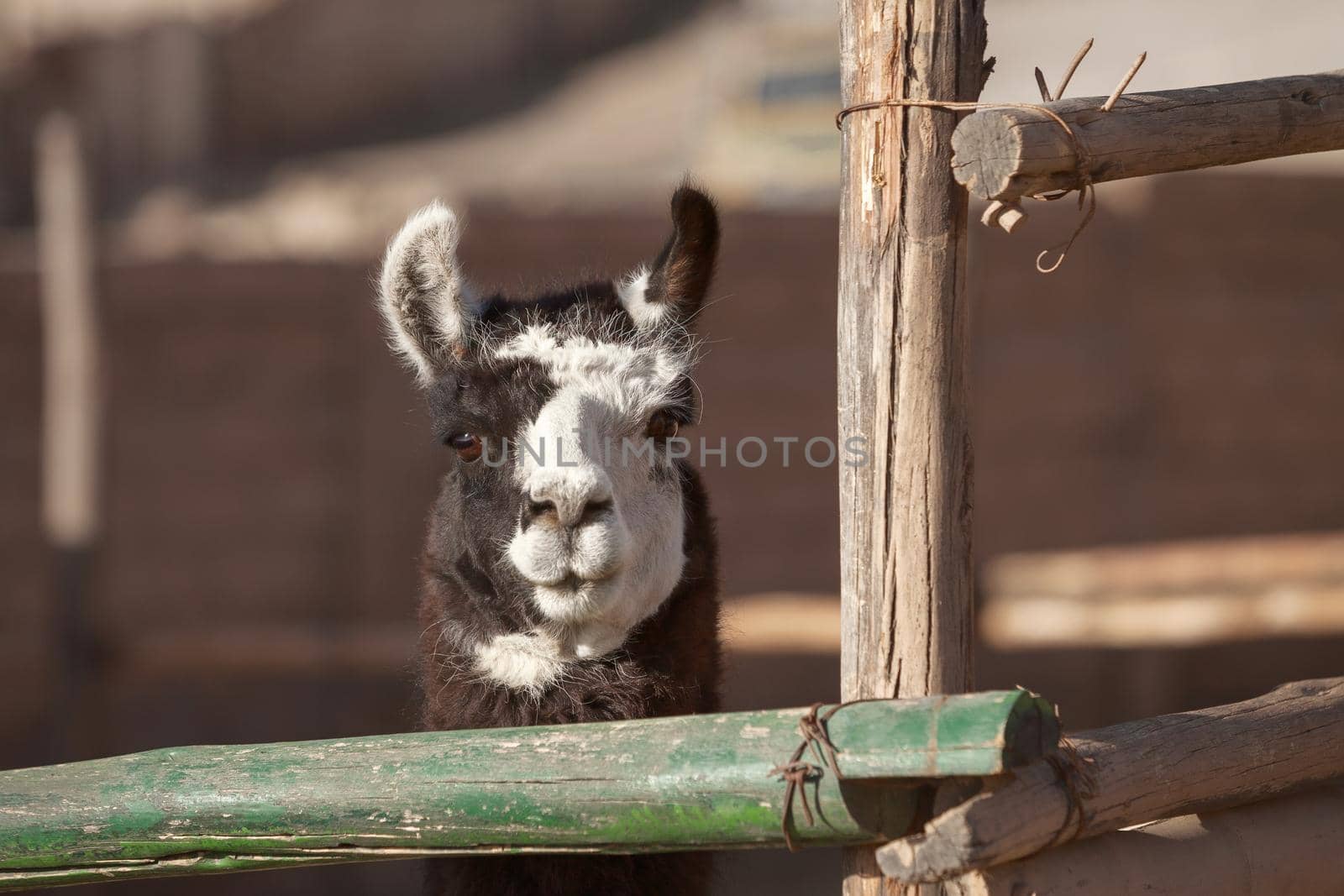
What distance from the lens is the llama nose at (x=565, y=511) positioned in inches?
112

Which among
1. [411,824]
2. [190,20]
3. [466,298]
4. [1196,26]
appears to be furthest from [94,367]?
[1196,26]

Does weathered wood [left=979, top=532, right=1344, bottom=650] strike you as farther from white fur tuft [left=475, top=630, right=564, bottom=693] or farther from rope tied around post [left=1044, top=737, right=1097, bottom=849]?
rope tied around post [left=1044, top=737, right=1097, bottom=849]

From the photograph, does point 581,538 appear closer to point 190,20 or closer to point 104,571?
point 104,571

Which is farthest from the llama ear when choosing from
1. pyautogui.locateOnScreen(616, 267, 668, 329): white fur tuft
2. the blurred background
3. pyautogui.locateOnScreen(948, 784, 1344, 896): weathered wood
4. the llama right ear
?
the blurred background

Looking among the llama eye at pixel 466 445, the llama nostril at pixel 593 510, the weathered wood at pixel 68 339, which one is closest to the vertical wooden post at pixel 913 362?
the llama nostril at pixel 593 510

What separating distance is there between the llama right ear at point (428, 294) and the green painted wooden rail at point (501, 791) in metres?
1.08

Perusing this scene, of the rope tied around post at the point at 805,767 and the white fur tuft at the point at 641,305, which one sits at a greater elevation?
the white fur tuft at the point at 641,305

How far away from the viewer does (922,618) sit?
2383 millimetres

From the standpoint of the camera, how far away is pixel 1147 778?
244 centimetres

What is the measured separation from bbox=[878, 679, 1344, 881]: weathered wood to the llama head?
3.43ft

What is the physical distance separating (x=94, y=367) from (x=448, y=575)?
385cm

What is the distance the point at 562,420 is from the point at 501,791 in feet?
2.86

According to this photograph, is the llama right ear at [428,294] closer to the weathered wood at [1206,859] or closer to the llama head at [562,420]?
the llama head at [562,420]

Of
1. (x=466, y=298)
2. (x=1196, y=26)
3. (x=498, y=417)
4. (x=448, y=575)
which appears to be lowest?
(x=448, y=575)
